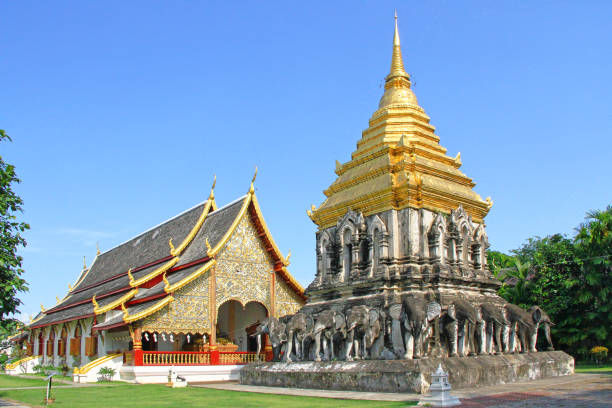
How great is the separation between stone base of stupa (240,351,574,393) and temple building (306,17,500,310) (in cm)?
174

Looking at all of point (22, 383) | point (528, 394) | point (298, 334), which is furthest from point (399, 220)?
point (22, 383)

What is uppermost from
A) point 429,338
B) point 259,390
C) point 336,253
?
point 336,253

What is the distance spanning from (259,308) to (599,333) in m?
10.9

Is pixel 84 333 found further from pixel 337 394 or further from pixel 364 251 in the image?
pixel 337 394

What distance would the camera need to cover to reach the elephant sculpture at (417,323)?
423 inches

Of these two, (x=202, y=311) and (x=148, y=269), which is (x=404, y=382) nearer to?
(x=202, y=311)

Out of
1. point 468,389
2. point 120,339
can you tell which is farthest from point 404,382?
point 120,339

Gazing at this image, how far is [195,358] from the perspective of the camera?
16.6 metres

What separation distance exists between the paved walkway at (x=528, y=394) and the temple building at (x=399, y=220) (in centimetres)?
251

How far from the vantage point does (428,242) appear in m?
12.9

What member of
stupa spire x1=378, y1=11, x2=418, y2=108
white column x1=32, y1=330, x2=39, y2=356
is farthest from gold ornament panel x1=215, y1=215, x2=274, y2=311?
white column x1=32, y1=330, x2=39, y2=356

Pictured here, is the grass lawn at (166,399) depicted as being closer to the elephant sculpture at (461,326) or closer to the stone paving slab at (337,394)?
the stone paving slab at (337,394)

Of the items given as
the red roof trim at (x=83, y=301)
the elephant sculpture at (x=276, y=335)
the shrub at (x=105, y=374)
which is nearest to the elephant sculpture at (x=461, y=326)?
the elephant sculpture at (x=276, y=335)

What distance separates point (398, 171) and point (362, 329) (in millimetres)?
3951
